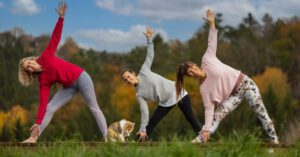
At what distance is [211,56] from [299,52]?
50.9m

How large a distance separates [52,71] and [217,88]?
8.57 feet

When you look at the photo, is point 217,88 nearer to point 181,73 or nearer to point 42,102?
point 181,73

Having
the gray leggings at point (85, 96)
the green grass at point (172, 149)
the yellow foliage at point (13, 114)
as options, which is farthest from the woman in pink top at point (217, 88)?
the yellow foliage at point (13, 114)

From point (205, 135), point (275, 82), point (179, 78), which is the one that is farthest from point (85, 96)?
point (275, 82)

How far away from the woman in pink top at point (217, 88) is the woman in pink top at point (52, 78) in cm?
151

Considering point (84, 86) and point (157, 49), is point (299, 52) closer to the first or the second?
point (157, 49)

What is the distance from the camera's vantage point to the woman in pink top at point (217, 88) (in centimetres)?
1043

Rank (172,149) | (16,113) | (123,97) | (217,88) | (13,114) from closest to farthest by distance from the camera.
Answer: (172,149)
(217,88)
(123,97)
(13,114)
(16,113)

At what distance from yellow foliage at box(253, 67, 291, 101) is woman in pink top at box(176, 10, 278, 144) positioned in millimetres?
35233

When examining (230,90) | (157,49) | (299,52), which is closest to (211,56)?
(230,90)

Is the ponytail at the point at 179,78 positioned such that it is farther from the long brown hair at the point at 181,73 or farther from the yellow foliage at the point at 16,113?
the yellow foliage at the point at 16,113

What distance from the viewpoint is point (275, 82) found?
50.5 m

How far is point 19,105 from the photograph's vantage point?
224ft

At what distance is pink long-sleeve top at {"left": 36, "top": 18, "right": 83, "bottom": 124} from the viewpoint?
10555 millimetres
